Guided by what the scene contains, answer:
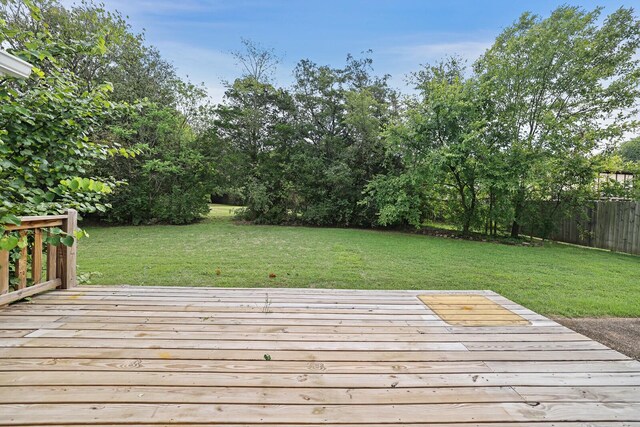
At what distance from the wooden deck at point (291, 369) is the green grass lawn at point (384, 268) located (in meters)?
1.55

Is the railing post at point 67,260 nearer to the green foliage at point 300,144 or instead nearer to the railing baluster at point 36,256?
the railing baluster at point 36,256

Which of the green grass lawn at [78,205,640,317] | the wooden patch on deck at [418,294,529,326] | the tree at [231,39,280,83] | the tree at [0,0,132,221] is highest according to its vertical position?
the tree at [231,39,280,83]

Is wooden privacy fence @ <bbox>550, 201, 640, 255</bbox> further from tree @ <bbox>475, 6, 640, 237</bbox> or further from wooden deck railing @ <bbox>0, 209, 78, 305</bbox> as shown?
wooden deck railing @ <bbox>0, 209, 78, 305</bbox>

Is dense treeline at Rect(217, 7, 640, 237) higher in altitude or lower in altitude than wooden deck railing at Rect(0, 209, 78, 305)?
higher

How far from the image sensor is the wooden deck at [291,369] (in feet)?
4.00

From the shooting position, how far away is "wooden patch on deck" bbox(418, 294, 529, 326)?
7.43 ft

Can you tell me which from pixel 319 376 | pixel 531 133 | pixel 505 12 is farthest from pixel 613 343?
pixel 505 12

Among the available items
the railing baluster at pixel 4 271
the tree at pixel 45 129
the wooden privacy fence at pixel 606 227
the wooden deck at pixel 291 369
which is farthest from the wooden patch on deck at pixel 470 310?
the wooden privacy fence at pixel 606 227

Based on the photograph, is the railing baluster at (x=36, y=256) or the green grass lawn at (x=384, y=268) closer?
the railing baluster at (x=36, y=256)

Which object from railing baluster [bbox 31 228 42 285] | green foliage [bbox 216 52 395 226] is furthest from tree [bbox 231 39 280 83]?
railing baluster [bbox 31 228 42 285]

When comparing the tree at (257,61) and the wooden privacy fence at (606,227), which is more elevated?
the tree at (257,61)

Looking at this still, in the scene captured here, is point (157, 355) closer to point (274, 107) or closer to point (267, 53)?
point (274, 107)

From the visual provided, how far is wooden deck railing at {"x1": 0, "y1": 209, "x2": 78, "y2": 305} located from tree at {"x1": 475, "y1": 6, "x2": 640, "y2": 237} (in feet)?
28.9

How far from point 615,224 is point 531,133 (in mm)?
3167
